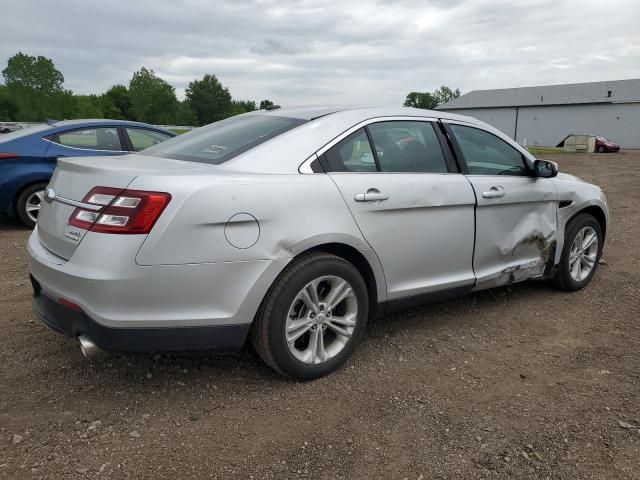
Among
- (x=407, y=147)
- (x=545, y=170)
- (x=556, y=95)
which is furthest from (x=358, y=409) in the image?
(x=556, y=95)

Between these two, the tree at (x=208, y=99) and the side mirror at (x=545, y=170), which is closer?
the side mirror at (x=545, y=170)

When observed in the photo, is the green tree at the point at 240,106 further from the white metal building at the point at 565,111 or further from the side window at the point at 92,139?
the side window at the point at 92,139

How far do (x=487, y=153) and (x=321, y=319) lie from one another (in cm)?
192

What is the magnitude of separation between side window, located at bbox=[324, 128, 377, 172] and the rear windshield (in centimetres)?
29

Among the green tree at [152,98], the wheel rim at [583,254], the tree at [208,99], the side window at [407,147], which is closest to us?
the side window at [407,147]

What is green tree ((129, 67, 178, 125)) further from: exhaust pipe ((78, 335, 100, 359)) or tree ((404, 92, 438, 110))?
exhaust pipe ((78, 335, 100, 359))

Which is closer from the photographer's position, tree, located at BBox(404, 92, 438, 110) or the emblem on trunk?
the emblem on trunk

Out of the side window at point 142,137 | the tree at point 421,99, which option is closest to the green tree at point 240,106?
the tree at point 421,99

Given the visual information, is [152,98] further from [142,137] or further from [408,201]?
[408,201]

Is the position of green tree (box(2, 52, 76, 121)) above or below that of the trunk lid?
above

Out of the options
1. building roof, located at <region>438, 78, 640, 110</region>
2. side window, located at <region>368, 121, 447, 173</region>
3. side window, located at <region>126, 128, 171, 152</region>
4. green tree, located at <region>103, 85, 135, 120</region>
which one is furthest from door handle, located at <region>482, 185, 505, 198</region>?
green tree, located at <region>103, 85, 135, 120</region>

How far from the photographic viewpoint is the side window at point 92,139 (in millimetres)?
7160

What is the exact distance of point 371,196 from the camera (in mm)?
3146

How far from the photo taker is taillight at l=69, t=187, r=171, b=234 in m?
2.46
